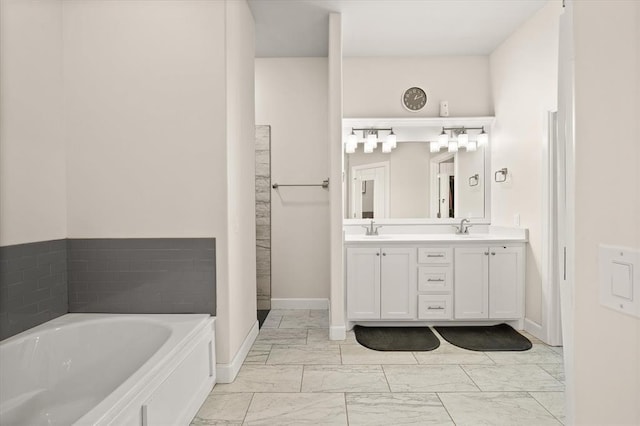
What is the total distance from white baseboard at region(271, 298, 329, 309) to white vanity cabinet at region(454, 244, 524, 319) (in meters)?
1.50

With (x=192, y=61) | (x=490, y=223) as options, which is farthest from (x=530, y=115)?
(x=192, y=61)

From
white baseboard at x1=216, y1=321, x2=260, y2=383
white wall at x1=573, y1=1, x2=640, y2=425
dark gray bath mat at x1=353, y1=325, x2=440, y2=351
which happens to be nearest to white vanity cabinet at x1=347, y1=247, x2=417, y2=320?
dark gray bath mat at x1=353, y1=325, x2=440, y2=351

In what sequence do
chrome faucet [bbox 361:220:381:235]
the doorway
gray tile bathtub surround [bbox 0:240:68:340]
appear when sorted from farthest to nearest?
the doorway
chrome faucet [bbox 361:220:381:235]
gray tile bathtub surround [bbox 0:240:68:340]

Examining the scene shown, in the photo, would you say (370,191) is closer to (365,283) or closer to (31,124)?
(365,283)

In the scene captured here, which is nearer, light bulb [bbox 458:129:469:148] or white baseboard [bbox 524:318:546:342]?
white baseboard [bbox 524:318:546:342]

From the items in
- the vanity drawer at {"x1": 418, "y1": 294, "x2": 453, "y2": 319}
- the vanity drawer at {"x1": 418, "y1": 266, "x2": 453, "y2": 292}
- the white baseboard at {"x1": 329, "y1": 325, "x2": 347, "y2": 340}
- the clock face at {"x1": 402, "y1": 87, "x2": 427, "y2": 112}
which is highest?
the clock face at {"x1": 402, "y1": 87, "x2": 427, "y2": 112}

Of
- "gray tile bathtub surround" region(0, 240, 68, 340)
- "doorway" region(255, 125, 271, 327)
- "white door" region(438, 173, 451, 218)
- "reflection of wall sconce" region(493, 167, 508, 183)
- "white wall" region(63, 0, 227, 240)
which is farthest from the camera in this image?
"doorway" region(255, 125, 271, 327)

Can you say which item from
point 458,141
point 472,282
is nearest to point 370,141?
point 458,141

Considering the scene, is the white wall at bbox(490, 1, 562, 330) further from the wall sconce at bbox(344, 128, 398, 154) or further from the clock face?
the wall sconce at bbox(344, 128, 398, 154)

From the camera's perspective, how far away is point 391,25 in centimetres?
364

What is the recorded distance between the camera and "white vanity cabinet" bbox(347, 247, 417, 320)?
366 centimetres

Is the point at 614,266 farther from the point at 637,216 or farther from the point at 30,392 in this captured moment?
the point at 30,392

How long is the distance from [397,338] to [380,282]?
515 mm

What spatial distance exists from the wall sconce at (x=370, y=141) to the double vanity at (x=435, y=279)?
1.13 meters
